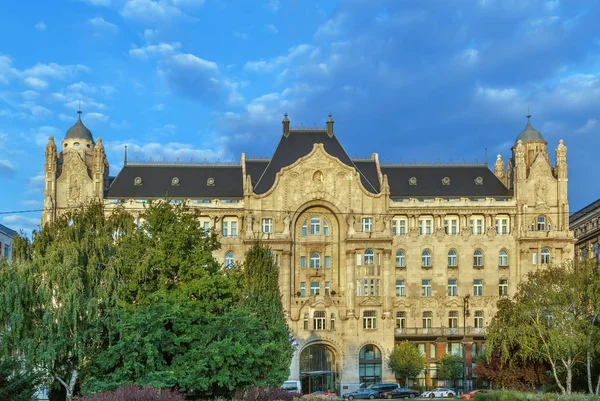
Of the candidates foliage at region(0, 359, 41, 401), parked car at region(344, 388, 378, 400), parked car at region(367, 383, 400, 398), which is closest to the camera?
foliage at region(0, 359, 41, 401)

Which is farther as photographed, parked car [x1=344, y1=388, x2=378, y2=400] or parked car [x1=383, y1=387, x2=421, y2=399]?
parked car [x1=344, y1=388, x2=378, y2=400]

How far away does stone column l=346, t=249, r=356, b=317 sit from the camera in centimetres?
10268

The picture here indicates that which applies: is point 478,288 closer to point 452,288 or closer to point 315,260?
point 452,288

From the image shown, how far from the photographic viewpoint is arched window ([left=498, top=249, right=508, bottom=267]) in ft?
349

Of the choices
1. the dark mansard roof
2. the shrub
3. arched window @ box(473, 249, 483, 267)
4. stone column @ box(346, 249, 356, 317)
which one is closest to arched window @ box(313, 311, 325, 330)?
stone column @ box(346, 249, 356, 317)

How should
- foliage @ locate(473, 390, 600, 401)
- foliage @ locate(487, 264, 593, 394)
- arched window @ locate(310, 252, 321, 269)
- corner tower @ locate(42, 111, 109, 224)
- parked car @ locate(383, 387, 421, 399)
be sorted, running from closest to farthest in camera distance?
foliage @ locate(473, 390, 600, 401), foliage @ locate(487, 264, 593, 394), parked car @ locate(383, 387, 421, 399), corner tower @ locate(42, 111, 109, 224), arched window @ locate(310, 252, 321, 269)

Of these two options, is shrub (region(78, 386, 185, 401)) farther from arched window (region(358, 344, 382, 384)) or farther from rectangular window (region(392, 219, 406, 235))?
rectangular window (region(392, 219, 406, 235))

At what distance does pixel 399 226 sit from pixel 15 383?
228ft

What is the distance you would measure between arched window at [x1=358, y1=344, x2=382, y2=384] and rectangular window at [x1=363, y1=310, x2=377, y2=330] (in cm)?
224

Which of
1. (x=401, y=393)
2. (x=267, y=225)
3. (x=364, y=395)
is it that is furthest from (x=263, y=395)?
(x=267, y=225)

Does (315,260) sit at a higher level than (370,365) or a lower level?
higher

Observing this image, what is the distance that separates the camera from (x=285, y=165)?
110m

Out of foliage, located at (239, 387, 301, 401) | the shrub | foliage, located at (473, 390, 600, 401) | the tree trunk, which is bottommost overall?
foliage, located at (473, 390, 600, 401)

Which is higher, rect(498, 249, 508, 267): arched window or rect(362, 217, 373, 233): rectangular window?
rect(362, 217, 373, 233): rectangular window
